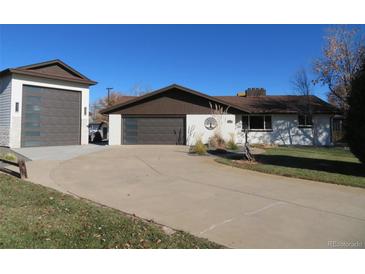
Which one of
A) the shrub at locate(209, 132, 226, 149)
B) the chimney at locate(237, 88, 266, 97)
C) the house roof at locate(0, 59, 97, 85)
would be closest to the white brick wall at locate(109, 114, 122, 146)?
the house roof at locate(0, 59, 97, 85)

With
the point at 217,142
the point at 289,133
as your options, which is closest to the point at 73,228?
the point at 217,142

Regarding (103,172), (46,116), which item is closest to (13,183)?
(103,172)

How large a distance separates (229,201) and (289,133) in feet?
58.4

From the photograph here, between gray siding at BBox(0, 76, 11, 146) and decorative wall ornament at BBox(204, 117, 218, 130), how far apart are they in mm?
12849

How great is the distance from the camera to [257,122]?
72.8ft

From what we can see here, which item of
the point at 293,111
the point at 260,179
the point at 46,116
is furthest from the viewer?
the point at 293,111

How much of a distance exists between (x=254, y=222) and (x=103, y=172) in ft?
19.7

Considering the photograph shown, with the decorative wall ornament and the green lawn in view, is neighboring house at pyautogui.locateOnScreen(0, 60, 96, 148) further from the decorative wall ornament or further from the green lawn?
the green lawn

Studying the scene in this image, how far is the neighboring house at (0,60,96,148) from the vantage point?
55.4 feet

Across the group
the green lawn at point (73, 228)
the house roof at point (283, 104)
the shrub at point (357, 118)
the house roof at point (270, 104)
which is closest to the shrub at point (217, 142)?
the house roof at point (270, 104)

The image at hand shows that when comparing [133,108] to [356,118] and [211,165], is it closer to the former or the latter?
[211,165]

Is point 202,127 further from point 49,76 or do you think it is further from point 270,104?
point 49,76

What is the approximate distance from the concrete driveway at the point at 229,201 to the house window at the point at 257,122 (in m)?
12.8

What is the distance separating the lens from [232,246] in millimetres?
3715
